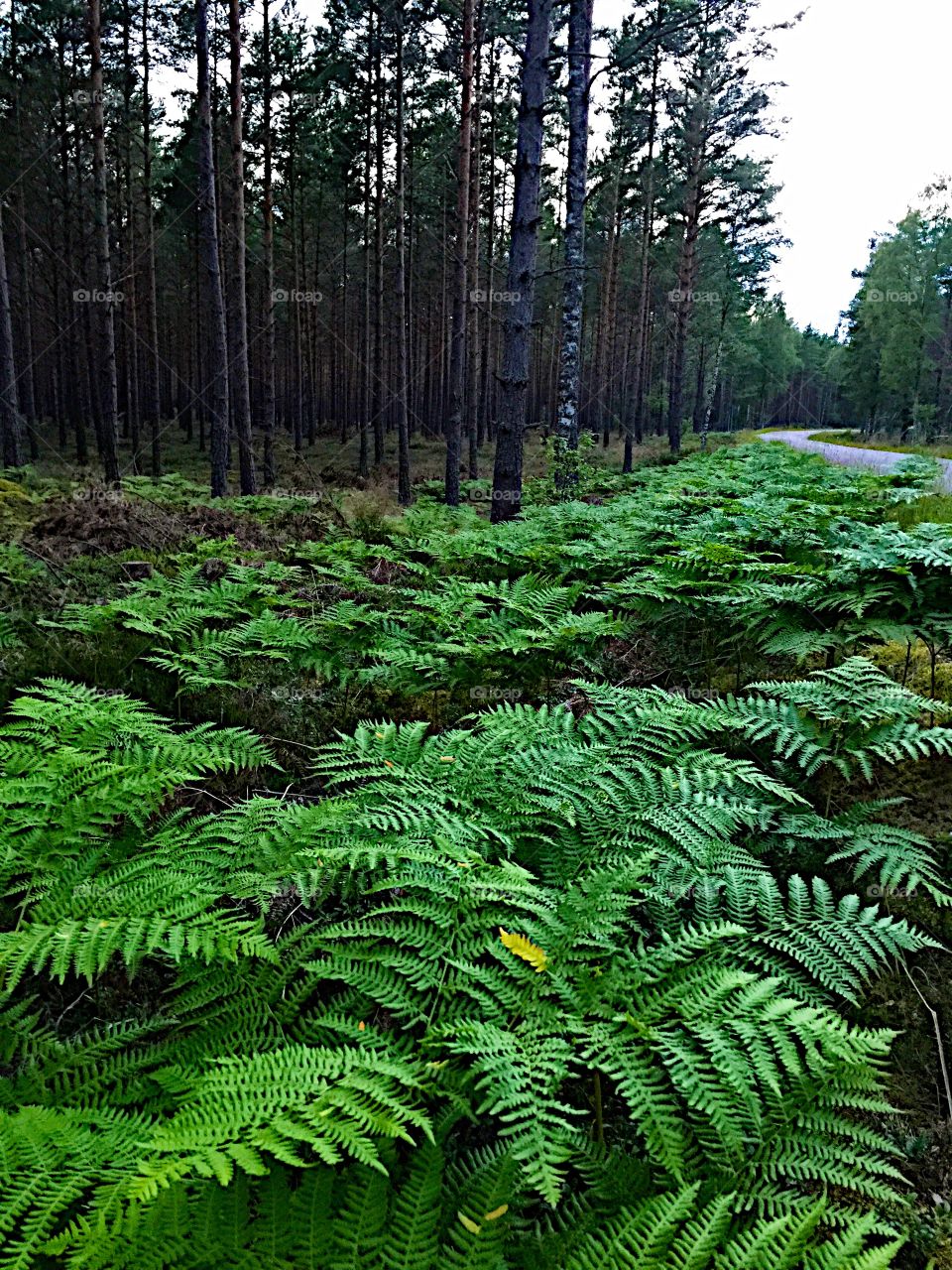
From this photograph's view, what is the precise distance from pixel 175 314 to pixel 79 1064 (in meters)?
45.2

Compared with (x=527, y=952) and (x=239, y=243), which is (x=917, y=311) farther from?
(x=527, y=952)

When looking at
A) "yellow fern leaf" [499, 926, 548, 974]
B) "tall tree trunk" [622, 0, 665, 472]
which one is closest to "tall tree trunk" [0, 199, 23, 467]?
"tall tree trunk" [622, 0, 665, 472]

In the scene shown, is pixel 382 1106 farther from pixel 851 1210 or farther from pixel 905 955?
pixel 905 955

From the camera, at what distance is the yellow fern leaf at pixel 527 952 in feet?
6.36

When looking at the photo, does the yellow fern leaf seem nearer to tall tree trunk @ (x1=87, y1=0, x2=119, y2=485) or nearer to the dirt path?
the dirt path

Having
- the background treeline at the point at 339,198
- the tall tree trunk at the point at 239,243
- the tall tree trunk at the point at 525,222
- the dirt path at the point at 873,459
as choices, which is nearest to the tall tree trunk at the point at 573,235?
the background treeline at the point at 339,198

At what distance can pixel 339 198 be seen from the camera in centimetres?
3108

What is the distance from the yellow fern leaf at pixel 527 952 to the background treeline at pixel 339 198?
Answer: 8.62 meters

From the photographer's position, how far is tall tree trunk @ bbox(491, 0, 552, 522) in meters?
9.08

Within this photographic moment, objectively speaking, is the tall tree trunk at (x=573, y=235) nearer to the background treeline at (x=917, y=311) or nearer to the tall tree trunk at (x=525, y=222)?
the tall tree trunk at (x=525, y=222)

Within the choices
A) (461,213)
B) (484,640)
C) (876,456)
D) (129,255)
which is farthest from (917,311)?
(484,640)

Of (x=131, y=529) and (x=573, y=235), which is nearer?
(x=131, y=529)

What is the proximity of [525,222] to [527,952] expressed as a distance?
31.4 ft

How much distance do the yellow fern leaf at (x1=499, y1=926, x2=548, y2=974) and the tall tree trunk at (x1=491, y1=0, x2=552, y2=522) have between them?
867cm
